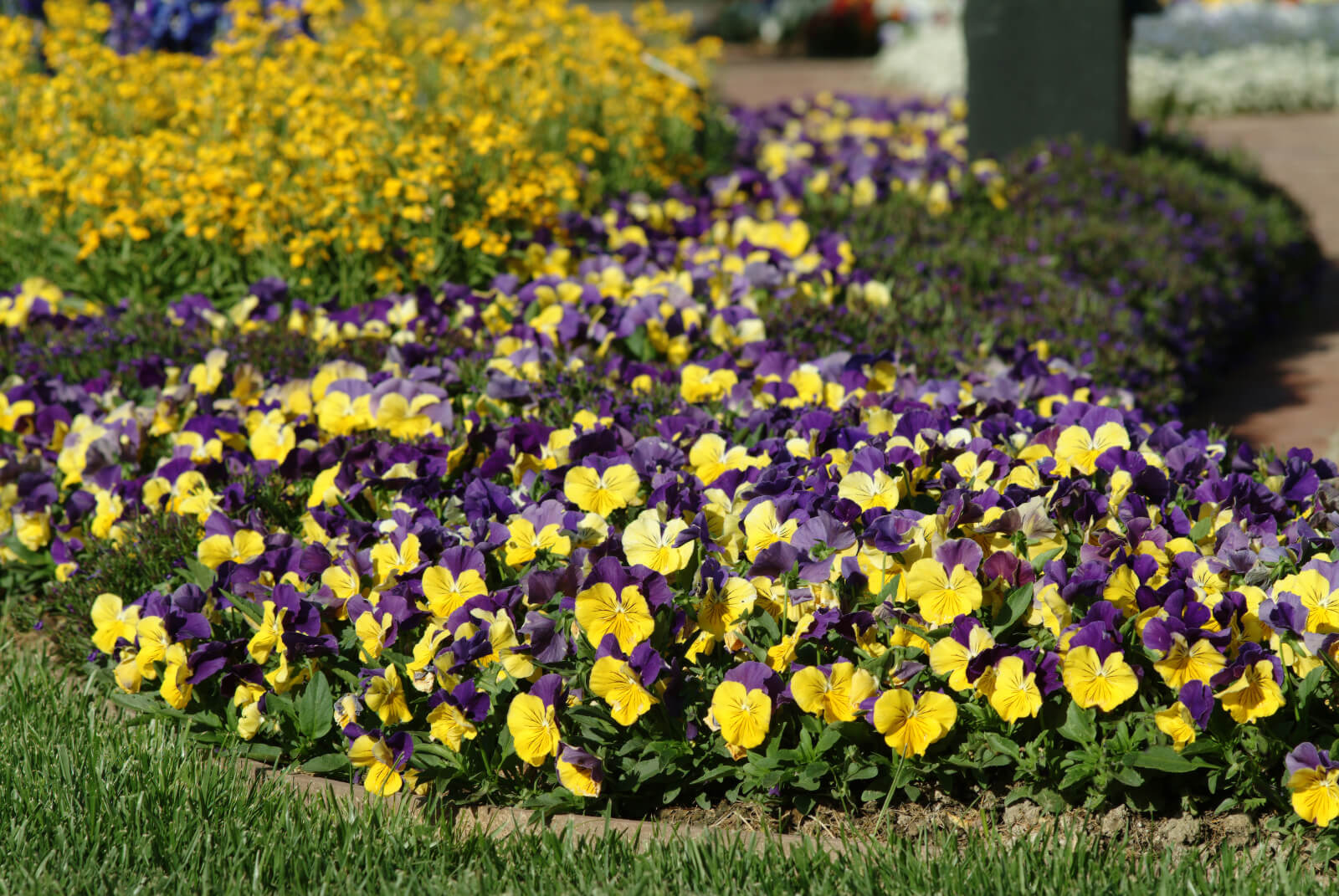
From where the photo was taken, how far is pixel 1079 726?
7.79 feet

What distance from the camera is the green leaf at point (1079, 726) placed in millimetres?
2365

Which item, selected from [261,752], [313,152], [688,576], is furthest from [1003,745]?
[313,152]

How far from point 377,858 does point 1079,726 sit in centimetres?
129

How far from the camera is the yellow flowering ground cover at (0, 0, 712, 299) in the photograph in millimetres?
4570

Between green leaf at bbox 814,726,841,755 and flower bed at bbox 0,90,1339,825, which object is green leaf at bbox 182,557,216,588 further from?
green leaf at bbox 814,726,841,755

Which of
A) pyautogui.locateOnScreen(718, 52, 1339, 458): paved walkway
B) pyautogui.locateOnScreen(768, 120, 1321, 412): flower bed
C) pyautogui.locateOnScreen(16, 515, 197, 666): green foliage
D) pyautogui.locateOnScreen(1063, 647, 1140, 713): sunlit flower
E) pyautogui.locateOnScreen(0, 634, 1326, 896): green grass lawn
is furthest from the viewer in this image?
pyautogui.locateOnScreen(718, 52, 1339, 458): paved walkway

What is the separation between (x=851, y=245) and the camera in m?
5.16

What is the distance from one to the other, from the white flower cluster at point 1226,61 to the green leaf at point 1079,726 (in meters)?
8.47

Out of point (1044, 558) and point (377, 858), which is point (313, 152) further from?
point (1044, 558)

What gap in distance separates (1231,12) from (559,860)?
1381 centimetres

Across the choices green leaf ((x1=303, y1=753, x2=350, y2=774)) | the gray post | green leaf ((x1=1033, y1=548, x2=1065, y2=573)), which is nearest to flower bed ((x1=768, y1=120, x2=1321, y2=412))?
the gray post

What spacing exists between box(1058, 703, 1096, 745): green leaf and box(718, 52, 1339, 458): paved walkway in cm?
238

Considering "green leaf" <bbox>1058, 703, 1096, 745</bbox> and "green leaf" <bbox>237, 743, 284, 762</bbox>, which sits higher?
"green leaf" <bbox>1058, 703, 1096, 745</bbox>

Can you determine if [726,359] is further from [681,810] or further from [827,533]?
[681,810]
